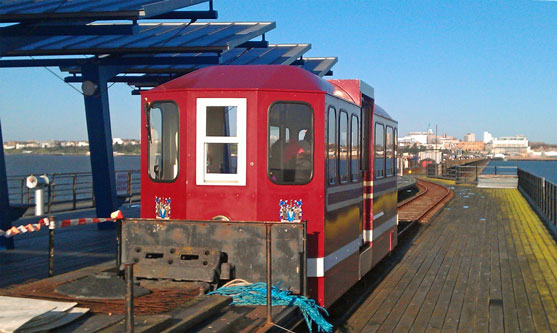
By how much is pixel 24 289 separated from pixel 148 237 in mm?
1460

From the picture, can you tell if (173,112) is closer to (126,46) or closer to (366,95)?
(366,95)

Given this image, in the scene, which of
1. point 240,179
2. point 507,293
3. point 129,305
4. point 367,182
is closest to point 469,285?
point 507,293

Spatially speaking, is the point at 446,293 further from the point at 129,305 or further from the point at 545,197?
the point at 545,197

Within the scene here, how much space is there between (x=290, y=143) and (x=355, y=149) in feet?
7.02

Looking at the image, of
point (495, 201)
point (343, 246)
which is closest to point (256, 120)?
point (343, 246)

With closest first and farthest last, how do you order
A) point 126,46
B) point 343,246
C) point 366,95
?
1. point 343,246
2. point 366,95
3. point 126,46

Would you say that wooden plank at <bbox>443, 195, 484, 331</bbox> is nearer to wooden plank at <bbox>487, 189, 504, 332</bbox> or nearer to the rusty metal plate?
wooden plank at <bbox>487, 189, 504, 332</bbox>

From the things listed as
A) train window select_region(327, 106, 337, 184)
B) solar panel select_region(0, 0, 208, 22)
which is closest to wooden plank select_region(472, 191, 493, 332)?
train window select_region(327, 106, 337, 184)

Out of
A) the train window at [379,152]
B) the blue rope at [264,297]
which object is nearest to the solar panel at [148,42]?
the train window at [379,152]

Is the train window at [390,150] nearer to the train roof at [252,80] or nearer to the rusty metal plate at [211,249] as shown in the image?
the train roof at [252,80]

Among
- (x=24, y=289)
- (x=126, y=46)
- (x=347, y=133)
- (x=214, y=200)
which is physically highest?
(x=126, y=46)

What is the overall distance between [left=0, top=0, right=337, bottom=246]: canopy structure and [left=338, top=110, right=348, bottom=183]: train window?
620cm

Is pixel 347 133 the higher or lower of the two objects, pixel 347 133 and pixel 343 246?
the higher

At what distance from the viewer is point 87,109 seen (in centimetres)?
1720
